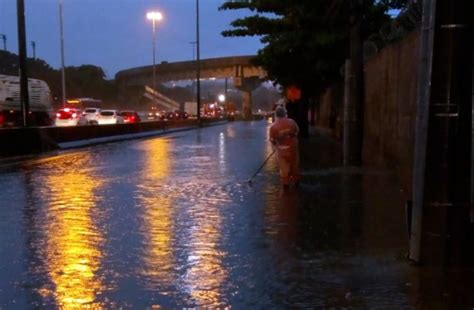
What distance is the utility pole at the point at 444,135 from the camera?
21.5ft

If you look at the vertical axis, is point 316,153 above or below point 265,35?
below

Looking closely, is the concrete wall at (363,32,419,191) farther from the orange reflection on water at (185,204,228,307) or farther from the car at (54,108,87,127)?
the car at (54,108,87,127)

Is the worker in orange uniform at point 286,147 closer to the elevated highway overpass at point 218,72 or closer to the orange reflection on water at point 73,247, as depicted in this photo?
the orange reflection on water at point 73,247

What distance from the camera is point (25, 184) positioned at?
581 inches

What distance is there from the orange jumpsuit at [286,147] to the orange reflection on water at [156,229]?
232 cm

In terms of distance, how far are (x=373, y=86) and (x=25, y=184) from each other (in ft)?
33.5

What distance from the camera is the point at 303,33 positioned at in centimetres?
2650

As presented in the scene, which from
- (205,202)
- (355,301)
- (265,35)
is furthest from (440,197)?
(265,35)

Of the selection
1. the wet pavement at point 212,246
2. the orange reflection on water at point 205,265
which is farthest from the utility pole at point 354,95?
the orange reflection on water at point 205,265

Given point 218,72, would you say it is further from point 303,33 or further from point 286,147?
point 286,147

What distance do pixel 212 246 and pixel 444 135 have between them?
2.98m

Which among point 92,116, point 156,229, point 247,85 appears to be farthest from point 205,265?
point 247,85

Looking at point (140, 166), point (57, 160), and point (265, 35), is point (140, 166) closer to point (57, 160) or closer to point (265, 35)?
point (57, 160)

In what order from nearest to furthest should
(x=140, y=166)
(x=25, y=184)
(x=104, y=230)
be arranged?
1. (x=104, y=230)
2. (x=25, y=184)
3. (x=140, y=166)
